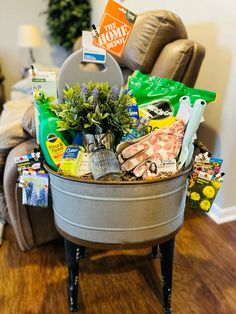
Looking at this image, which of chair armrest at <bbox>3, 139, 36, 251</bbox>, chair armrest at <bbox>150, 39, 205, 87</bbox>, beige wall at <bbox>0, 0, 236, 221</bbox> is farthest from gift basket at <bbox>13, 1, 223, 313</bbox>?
beige wall at <bbox>0, 0, 236, 221</bbox>

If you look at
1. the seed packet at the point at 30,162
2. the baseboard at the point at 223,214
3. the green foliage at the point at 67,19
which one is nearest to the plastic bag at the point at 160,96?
the seed packet at the point at 30,162

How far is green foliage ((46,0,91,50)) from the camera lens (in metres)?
2.93

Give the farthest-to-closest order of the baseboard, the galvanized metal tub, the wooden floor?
1. the baseboard
2. the wooden floor
3. the galvanized metal tub

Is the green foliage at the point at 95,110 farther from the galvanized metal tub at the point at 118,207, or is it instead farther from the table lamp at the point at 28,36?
the table lamp at the point at 28,36

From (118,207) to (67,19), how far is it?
282cm

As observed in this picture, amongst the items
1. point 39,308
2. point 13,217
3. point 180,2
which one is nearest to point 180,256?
point 39,308

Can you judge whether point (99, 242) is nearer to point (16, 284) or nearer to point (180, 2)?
point (16, 284)

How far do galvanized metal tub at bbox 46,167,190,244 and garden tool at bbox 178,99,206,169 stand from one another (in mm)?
43

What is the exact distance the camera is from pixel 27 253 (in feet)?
4.35

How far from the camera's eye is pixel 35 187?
0.90 metres

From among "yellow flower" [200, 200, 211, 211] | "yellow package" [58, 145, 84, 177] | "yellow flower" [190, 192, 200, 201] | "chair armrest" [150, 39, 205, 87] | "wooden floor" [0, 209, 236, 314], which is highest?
"chair armrest" [150, 39, 205, 87]

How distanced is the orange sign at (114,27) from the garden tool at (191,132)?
380mm

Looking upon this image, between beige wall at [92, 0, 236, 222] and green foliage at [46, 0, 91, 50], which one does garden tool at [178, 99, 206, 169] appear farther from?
green foliage at [46, 0, 91, 50]

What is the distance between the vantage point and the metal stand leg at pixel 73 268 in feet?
3.00
